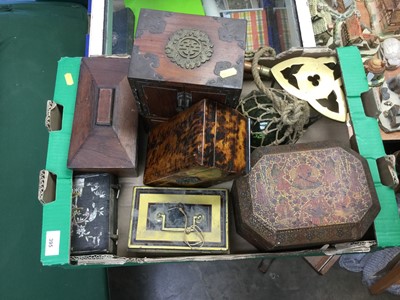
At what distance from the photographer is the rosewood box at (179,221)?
4.01 feet

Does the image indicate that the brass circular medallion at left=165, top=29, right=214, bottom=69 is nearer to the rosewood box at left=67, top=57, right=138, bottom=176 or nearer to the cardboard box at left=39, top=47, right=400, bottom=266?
the rosewood box at left=67, top=57, right=138, bottom=176

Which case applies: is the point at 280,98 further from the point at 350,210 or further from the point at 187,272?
the point at 187,272

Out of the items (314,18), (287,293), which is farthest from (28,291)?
(314,18)

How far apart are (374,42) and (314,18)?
0.31 m

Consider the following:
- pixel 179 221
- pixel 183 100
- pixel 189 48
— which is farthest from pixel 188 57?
pixel 179 221

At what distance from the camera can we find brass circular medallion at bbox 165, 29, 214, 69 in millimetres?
1028

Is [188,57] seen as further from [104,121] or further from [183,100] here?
[104,121]

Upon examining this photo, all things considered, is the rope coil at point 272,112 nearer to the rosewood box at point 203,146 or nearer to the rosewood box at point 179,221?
the rosewood box at point 203,146

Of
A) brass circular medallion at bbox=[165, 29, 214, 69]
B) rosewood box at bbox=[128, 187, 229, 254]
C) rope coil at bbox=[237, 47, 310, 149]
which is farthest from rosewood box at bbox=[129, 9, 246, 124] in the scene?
rosewood box at bbox=[128, 187, 229, 254]

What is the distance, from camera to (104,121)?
1222mm

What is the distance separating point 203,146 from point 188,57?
0.27 metres

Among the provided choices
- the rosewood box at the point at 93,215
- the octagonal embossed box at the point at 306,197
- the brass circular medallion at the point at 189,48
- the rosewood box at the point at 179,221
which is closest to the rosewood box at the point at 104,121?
the rosewood box at the point at 93,215

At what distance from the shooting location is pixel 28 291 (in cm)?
165

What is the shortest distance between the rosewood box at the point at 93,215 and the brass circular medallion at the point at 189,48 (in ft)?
1.70
